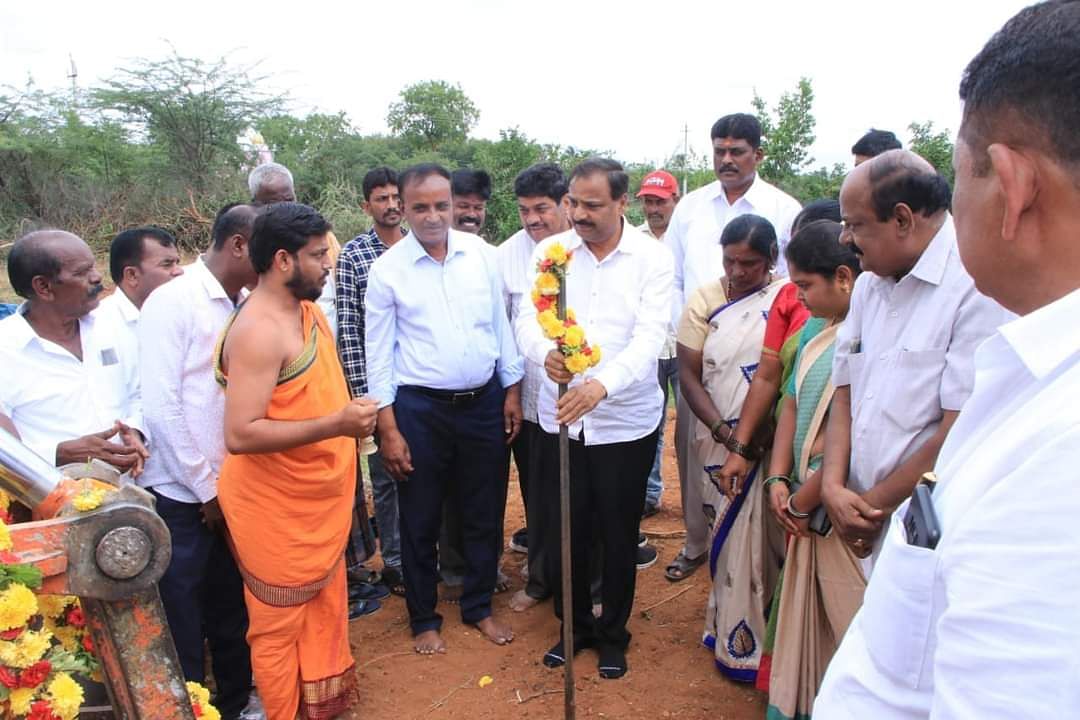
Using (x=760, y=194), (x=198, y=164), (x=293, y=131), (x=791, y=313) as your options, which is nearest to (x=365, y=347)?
(x=791, y=313)

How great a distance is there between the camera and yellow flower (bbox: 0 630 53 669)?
1.57m

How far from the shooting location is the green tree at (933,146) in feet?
46.7

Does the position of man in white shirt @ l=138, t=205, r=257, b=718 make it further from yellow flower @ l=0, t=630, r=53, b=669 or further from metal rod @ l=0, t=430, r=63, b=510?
metal rod @ l=0, t=430, r=63, b=510

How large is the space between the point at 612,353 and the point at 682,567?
1.77m

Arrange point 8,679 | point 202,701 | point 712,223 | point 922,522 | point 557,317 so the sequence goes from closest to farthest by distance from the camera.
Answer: point 922,522 → point 8,679 → point 202,701 → point 557,317 → point 712,223

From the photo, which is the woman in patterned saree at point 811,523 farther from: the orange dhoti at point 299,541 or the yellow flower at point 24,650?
the yellow flower at point 24,650

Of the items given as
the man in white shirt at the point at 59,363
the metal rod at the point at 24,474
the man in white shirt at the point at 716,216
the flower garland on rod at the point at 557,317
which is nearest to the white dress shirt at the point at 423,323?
the flower garland on rod at the point at 557,317

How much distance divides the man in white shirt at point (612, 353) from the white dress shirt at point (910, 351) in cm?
107

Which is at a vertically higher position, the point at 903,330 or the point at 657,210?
the point at 657,210

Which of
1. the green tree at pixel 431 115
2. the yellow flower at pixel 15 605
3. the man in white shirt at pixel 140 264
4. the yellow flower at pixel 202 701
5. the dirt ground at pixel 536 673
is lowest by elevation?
the dirt ground at pixel 536 673

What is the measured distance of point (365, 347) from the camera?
13.1 ft

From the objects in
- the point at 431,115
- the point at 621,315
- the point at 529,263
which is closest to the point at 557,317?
the point at 621,315

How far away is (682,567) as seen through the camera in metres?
4.67

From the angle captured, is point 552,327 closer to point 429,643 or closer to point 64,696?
point 429,643
